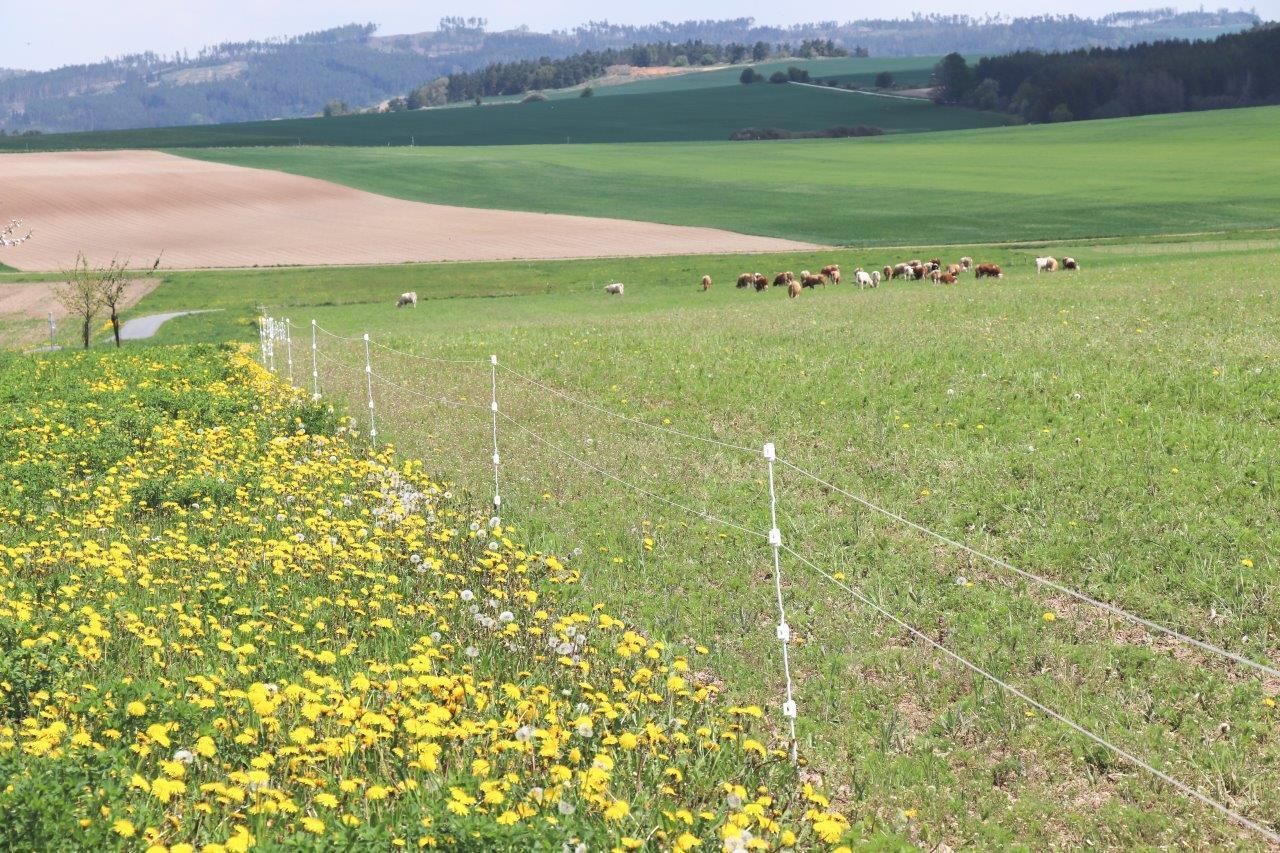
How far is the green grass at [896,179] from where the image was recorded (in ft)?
269

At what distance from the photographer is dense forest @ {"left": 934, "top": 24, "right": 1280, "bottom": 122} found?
156m

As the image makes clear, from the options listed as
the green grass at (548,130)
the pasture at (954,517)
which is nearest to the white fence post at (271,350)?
the pasture at (954,517)

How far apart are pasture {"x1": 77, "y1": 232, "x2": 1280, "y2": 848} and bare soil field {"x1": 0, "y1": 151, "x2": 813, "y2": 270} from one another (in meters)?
50.9

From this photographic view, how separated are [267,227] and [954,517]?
87.5m

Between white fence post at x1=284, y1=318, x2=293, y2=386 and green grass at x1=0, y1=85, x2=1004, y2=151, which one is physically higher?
green grass at x1=0, y1=85, x2=1004, y2=151

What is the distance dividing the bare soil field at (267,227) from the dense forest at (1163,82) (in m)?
92.9

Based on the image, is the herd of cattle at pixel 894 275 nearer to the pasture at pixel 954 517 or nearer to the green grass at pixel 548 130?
the pasture at pixel 954 517

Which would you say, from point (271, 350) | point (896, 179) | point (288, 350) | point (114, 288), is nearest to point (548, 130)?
point (896, 179)

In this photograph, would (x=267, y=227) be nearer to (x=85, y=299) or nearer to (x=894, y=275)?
(x=85, y=299)

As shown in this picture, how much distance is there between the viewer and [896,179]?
111m

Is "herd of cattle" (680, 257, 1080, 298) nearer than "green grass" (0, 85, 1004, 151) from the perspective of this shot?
Yes

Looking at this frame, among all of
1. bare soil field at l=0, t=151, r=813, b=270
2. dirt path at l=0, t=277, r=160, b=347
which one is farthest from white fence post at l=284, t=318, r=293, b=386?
bare soil field at l=0, t=151, r=813, b=270

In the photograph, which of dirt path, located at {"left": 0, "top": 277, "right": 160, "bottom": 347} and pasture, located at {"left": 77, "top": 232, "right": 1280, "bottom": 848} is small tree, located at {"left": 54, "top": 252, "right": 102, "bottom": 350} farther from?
pasture, located at {"left": 77, "top": 232, "right": 1280, "bottom": 848}

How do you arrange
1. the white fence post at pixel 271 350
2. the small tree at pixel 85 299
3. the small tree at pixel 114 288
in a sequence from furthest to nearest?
the small tree at pixel 114 288
the small tree at pixel 85 299
the white fence post at pixel 271 350
